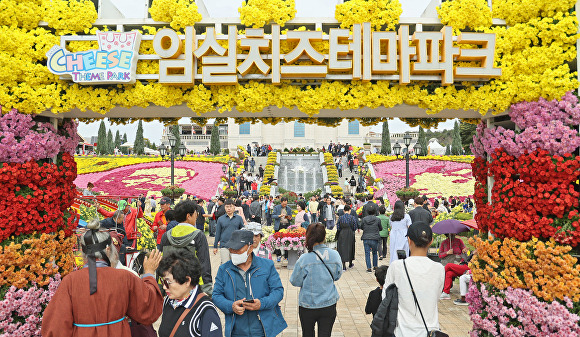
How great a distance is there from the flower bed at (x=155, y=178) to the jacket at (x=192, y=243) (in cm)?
2291

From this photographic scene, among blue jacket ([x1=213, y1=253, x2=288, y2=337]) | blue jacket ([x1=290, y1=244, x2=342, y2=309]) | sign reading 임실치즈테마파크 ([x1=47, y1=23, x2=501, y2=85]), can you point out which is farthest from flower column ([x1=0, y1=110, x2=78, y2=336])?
blue jacket ([x1=290, y1=244, x2=342, y2=309])

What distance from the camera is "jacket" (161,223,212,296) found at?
5465 mm

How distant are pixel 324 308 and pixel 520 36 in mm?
4133

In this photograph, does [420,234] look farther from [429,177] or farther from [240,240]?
[429,177]

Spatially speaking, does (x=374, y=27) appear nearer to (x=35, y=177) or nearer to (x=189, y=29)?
(x=189, y=29)

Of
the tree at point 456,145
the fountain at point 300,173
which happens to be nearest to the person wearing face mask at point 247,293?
the fountain at point 300,173

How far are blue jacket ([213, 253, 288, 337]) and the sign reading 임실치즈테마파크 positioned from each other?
8.92ft

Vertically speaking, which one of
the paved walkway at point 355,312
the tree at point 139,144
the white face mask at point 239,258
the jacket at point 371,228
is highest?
the tree at point 139,144

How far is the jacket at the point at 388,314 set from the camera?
393 centimetres

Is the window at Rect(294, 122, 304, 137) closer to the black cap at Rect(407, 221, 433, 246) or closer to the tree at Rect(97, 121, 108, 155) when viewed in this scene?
the tree at Rect(97, 121, 108, 155)

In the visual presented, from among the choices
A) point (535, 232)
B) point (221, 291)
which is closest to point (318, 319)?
point (221, 291)

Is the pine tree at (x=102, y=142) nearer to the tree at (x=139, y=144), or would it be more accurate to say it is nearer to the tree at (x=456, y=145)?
the tree at (x=139, y=144)

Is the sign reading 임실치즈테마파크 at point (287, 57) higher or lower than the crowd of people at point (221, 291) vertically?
higher

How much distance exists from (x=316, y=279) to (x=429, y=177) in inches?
1209
